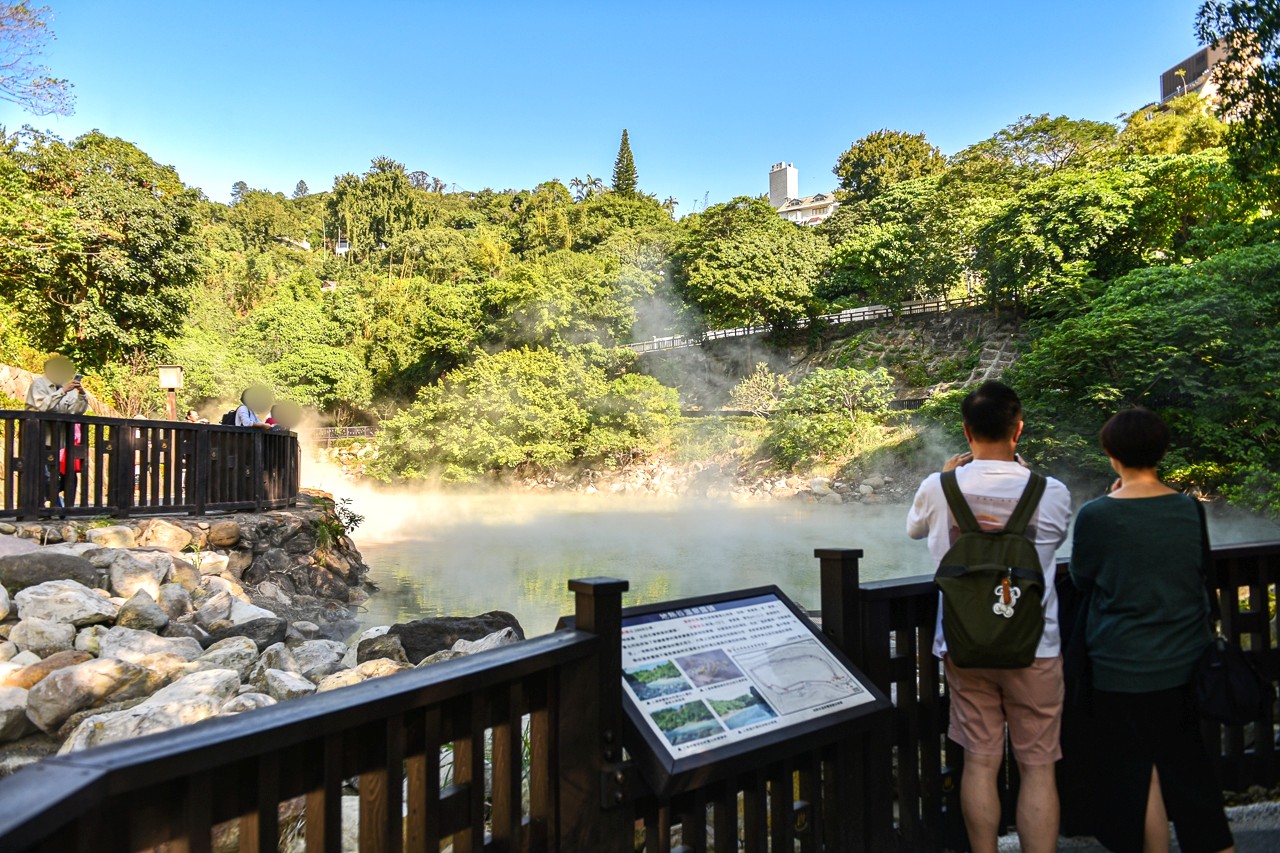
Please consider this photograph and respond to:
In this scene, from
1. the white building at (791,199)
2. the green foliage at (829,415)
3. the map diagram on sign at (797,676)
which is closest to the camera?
the map diagram on sign at (797,676)

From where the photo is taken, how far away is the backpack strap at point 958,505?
2.29 m

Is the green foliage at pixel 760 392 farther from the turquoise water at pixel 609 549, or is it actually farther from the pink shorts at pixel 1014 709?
the pink shorts at pixel 1014 709

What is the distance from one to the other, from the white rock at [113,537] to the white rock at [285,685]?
354cm

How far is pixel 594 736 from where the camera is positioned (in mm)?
1854

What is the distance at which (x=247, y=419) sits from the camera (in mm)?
10883

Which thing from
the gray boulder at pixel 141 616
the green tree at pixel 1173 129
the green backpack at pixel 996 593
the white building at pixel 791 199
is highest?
the white building at pixel 791 199

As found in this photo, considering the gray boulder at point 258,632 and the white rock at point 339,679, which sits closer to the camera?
the white rock at point 339,679

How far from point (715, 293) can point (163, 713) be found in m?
29.4

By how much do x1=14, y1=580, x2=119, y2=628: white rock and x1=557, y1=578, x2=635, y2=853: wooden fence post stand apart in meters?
5.65

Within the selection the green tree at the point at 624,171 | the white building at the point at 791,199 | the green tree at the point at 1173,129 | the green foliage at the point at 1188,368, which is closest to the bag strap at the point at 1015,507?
the green foliage at the point at 1188,368

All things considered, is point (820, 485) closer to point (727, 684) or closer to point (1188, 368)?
point (1188, 368)

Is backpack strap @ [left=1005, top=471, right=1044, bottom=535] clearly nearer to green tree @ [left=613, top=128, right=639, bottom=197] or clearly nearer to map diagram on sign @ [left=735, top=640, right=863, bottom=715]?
map diagram on sign @ [left=735, top=640, right=863, bottom=715]

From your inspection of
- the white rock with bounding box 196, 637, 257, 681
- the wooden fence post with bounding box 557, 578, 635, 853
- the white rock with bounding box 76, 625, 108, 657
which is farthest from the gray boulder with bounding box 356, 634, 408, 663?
the wooden fence post with bounding box 557, 578, 635, 853

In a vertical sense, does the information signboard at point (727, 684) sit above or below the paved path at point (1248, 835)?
above
